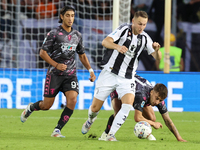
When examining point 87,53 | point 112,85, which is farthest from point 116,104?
point 87,53

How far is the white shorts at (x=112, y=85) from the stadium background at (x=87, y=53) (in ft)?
15.0

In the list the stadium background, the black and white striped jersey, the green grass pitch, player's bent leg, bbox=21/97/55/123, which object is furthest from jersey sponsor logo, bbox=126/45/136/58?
the stadium background

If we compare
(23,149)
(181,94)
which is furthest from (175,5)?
(23,149)

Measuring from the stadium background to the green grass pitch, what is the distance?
16.1 inches

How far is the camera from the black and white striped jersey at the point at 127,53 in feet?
19.4

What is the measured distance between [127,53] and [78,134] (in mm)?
1479

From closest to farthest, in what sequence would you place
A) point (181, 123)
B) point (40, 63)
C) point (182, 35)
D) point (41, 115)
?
point (181, 123)
point (41, 115)
point (40, 63)
point (182, 35)

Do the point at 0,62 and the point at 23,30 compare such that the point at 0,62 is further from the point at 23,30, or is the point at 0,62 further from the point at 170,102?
the point at 170,102

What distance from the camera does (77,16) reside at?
40.3 ft

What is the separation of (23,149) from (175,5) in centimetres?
977

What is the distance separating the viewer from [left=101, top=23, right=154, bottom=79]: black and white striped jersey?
5.90 metres

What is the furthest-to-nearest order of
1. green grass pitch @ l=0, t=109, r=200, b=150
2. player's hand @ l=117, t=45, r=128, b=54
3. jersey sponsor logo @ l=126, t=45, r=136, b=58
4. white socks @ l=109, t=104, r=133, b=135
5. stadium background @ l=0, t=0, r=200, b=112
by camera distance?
stadium background @ l=0, t=0, r=200, b=112, jersey sponsor logo @ l=126, t=45, r=136, b=58, white socks @ l=109, t=104, r=133, b=135, player's hand @ l=117, t=45, r=128, b=54, green grass pitch @ l=0, t=109, r=200, b=150

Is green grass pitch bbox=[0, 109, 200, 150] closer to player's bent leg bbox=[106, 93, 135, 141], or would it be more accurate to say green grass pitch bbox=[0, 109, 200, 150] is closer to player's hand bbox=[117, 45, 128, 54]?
player's bent leg bbox=[106, 93, 135, 141]

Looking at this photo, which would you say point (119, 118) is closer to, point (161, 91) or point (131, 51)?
point (161, 91)
